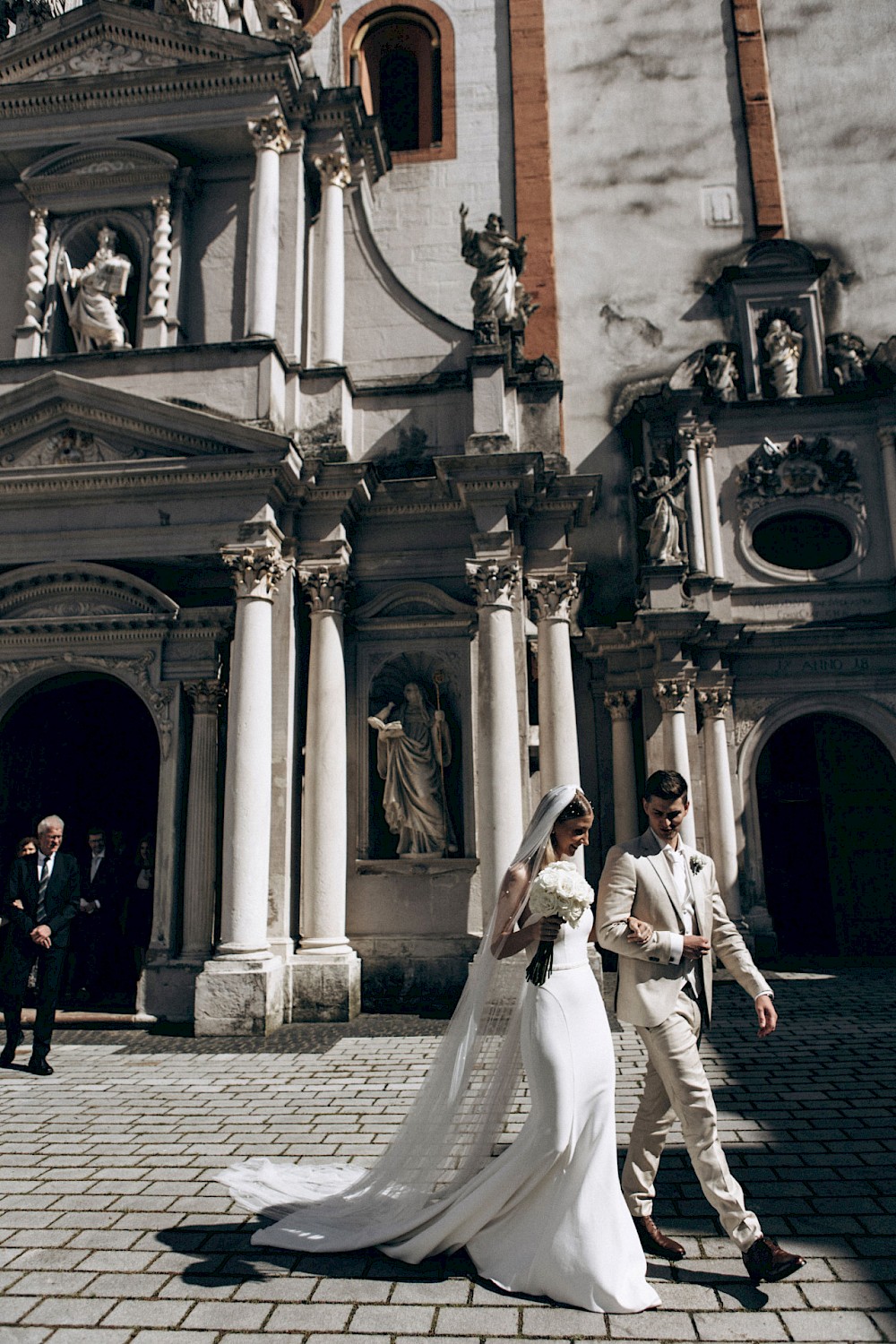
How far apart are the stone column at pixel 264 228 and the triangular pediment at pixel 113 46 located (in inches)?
37.7

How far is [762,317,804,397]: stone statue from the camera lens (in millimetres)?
15641

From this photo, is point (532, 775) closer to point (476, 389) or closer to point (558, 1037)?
point (476, 389)

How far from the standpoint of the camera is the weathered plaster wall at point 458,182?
1642 cm

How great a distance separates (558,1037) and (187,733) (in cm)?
819

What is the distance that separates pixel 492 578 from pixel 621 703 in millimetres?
4608

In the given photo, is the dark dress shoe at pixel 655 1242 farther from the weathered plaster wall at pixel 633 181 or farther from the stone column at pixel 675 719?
the weathered plaster wall at pixel 633 181

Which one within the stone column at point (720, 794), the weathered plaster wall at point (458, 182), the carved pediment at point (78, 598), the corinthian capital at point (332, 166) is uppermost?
the weathered plaster wall at point (458, 182)

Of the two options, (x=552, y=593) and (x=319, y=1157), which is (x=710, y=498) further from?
(x=319, y=1157)

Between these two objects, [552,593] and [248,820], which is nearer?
[248,820]

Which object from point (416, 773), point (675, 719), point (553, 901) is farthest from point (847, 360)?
point (553, 901)

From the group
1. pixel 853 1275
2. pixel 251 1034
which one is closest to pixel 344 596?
pixel 251 1034

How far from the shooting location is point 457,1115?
4.00 meters

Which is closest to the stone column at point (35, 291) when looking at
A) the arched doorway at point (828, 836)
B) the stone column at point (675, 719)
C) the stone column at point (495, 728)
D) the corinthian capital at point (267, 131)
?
the corinthian capital at point (267, 131)

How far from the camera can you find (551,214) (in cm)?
1691
